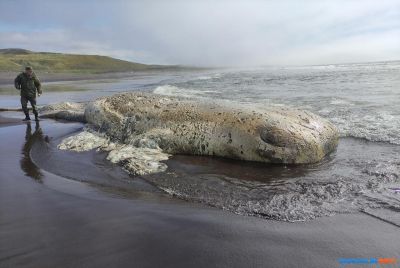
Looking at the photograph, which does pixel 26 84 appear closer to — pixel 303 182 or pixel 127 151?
pixel 127 151

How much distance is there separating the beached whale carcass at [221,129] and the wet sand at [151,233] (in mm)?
2227

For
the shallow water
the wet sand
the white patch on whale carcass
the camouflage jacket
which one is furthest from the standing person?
the wet sand

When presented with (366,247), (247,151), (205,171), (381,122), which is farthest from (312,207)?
(381,122)

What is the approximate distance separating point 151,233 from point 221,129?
3.83 meters

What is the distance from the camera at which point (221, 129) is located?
23.8 ft

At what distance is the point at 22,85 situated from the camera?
12141 millimetres

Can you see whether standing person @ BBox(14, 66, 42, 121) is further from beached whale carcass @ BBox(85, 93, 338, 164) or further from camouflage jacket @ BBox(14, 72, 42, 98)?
beached whale carcass @ BBox(85, 93, 338, 164)

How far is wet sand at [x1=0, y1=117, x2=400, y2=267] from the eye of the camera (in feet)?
10.4

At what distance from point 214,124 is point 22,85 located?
297 inches

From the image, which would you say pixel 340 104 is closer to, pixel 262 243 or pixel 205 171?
pixel 205 171

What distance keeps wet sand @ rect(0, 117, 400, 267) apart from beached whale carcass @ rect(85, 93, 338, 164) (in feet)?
7.31

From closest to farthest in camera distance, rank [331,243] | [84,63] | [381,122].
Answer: [331,243], [381,122], [84,63]

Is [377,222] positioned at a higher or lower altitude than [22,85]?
lower

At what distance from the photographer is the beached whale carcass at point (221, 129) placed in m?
6.67
